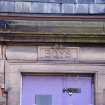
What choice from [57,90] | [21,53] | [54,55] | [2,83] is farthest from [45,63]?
[2,83]

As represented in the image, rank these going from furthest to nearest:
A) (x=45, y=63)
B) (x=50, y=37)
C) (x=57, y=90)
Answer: (x=57, y=90)
(x=45, y=63)
(x=50, y=37)

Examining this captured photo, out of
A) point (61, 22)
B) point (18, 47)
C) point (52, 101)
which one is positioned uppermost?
point (61, 22)

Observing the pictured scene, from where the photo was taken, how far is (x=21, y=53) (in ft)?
27.6

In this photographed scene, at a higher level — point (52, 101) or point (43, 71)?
point (43, 71)

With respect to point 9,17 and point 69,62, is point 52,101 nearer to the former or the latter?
point 69,62

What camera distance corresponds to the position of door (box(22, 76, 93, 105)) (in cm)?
856

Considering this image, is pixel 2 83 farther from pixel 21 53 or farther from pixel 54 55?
pixel 54 55

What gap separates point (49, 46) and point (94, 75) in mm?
1113

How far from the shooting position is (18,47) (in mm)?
8438

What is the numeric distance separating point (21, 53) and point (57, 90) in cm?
109

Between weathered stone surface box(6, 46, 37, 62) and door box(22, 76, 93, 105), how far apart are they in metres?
0.45

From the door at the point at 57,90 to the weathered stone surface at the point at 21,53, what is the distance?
0.45 meters

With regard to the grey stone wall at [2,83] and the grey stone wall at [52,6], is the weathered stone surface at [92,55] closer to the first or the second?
the grey stone wall at [52,6]

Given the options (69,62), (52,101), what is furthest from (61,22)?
(52,101)
